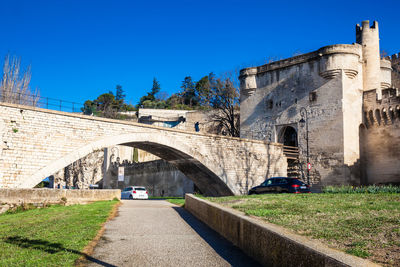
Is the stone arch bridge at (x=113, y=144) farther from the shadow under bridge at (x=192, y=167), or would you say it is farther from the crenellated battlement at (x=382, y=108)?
the crenellated battlement at (x=382, y=108)

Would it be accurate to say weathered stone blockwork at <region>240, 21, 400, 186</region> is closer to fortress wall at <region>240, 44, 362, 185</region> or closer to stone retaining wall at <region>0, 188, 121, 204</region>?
fortress wall at <region>240, 44, 362, 185</region>

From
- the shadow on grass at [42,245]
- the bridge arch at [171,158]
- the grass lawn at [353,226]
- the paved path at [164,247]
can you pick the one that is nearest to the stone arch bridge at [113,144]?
the bridge arch at [171,158]

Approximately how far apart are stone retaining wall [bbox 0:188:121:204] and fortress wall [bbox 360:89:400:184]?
65.9ft

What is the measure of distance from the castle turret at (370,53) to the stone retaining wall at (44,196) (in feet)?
73.6

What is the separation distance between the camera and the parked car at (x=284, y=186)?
19.2 m

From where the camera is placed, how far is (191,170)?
28781 millimetres

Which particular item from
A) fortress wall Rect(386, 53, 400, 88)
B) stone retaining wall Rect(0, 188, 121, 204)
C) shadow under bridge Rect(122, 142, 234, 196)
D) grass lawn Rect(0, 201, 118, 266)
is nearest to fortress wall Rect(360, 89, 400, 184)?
shadow under bridge Rect(122, 142, 234, 196)

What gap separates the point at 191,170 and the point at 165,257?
22.9 m

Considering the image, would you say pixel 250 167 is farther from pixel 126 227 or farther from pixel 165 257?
pixel 165 257

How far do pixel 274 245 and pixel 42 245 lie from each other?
3.90 metres

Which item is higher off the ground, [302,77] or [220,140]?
[302,77]

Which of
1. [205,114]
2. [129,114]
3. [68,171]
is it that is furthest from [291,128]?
[129,114]

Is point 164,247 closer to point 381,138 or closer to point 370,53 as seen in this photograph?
point 381,138

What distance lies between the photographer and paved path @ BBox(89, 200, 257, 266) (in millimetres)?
5656
